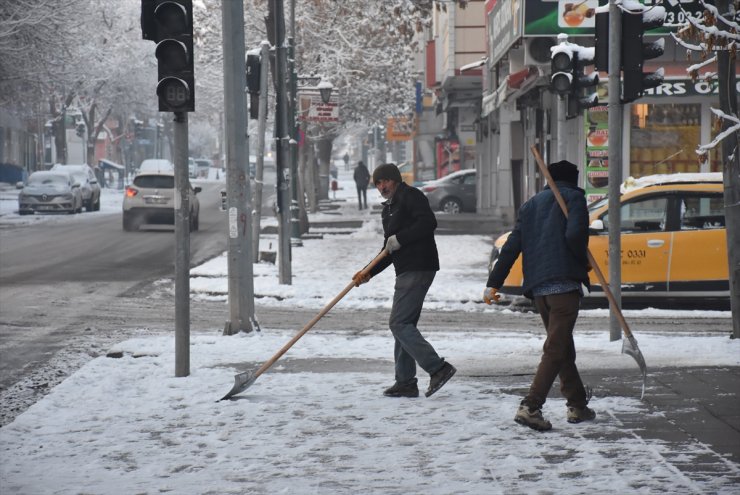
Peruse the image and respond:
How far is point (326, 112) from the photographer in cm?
2386

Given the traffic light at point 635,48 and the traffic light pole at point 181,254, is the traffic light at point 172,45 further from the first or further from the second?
the traffic light at point 635,48

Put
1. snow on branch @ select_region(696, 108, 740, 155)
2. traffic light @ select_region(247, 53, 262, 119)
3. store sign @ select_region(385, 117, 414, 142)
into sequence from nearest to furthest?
snow on branch @ select_region(696, 108, 740, 155), traffic light @ select_region(247, 53, 262, 119), store sign @ select_region(385, 117, 414, 142)

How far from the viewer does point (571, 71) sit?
15.1 metres

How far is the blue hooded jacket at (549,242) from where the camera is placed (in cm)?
793

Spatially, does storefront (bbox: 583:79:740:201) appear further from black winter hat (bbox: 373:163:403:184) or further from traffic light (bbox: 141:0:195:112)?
black winter hat (bbox: 373:163:403:184)

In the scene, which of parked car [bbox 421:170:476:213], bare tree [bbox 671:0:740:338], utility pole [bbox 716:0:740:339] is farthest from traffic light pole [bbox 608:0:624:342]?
parked car [bbox 421:170:476:213]

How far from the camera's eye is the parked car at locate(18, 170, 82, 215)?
4209cm

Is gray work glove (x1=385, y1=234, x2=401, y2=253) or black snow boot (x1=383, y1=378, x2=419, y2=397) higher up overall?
gray work glove (x1=385, y1=234, x2=401, y2=253)

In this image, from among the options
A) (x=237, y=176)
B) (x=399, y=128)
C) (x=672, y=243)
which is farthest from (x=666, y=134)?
(x=399, y=128)

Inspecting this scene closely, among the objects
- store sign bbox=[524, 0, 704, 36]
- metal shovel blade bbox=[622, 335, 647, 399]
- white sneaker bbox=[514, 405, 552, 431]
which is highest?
store sign bbox=[524, 0, 704, 36]

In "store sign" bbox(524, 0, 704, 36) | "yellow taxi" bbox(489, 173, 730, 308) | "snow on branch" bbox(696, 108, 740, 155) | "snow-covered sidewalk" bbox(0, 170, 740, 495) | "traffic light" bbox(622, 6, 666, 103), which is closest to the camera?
"snow-covered sidewalk" bbox(0, 170, 740, 495)

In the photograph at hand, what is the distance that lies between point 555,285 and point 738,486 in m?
1.98

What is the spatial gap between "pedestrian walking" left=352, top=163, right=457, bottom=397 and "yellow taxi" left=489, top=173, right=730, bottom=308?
6231 millimetres

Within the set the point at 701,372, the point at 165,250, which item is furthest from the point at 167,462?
the point at 165,250
